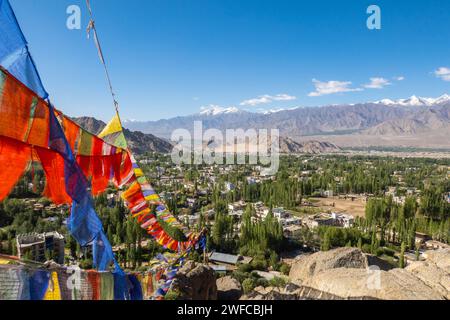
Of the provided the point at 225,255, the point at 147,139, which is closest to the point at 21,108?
the point at 225,255

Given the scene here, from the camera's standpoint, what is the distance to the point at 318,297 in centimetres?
522

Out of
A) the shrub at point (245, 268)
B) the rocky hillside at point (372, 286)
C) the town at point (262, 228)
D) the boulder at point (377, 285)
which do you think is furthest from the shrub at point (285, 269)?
the boulder at point (377, 285)

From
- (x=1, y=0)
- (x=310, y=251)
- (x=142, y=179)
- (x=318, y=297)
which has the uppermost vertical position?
(x=1, y=0)

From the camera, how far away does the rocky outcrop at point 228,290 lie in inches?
584

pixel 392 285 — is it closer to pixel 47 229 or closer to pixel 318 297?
pixel 318 297

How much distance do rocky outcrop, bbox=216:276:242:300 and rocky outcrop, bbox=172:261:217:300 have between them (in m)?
1.07

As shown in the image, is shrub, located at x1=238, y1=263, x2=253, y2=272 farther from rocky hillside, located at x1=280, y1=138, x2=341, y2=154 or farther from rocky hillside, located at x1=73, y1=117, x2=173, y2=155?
rocky hillside, located at x1=280, y1=138, x2=341, y2=154

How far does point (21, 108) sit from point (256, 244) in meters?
25.1

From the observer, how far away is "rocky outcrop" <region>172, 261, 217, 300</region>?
12.0m

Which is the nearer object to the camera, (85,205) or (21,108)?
(21,108)

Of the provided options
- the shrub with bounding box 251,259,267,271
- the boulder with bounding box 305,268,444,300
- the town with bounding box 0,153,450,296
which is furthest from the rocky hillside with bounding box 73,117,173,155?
the boulder with bounding box 305,268,444,300

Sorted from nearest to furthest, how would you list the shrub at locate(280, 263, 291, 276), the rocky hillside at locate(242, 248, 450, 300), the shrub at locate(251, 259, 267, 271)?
the rocky hillside at locate(242, 248, 450, 300)
the shrub at locate(280, 263, 291, 276)
the shrub at locate(251, 259, 267, 271)

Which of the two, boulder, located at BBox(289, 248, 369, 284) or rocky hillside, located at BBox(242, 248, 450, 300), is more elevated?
rocky hillside, located at BBox(242, 248, 450, 300)

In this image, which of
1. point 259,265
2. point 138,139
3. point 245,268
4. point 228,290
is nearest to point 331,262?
point 228,290
